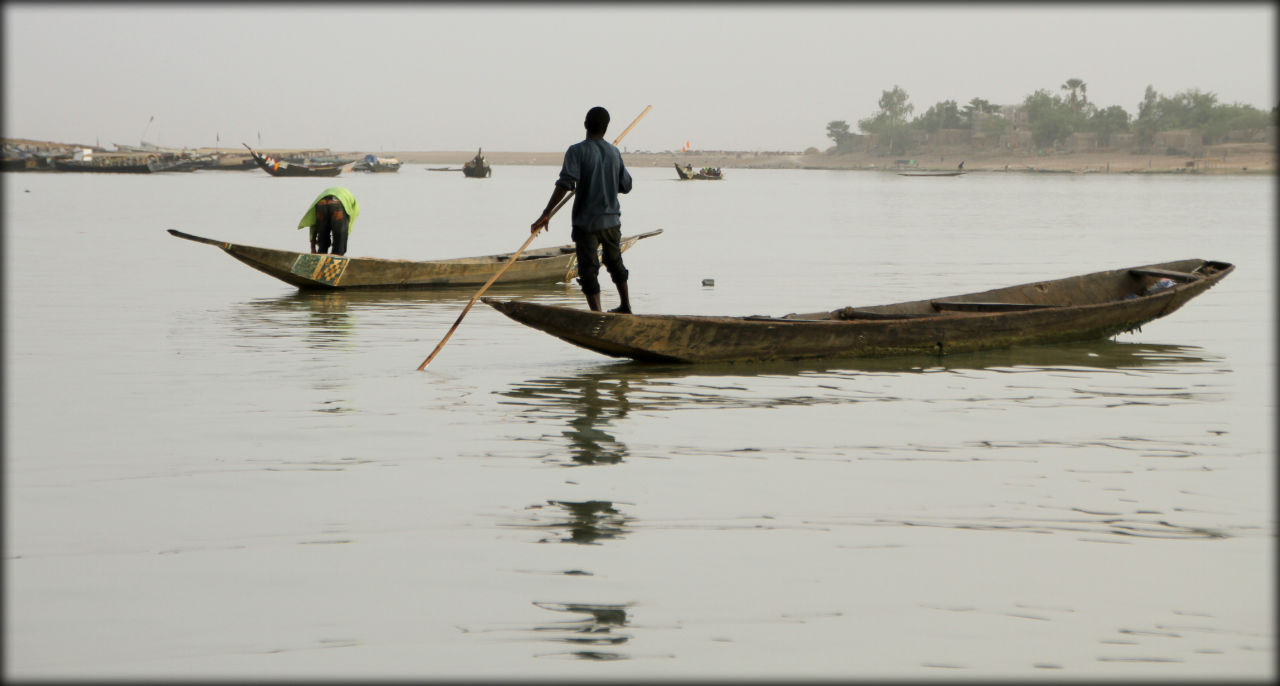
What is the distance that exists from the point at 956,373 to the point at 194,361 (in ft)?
17.5

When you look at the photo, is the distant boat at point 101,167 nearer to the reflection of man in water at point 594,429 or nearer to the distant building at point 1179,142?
the reflection of man in water at point 594,429

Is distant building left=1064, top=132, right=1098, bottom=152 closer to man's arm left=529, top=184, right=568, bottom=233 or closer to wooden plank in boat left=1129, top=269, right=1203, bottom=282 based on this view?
wooden plank in boat left=1129, top=269, right=1203, bottom=282

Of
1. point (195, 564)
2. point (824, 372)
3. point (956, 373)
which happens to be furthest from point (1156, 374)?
point (195, 564)

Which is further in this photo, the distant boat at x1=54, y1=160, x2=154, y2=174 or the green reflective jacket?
the distant boat at x1=54, y1=160, x2=154, y2=174

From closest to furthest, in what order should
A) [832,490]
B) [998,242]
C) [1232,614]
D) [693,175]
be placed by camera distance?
[1232,614] → [832,490] → [998,242] → [693,175]

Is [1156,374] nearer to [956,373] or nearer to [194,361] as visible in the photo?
[956,373]

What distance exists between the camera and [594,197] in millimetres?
8383

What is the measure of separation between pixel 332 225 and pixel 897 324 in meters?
6.72

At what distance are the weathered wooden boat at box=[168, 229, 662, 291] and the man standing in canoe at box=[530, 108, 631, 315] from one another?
4756mm

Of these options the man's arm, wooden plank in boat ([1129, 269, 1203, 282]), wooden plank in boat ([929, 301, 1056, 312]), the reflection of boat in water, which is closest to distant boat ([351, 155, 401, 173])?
wooden plank in boat ([1129, 269, 1203, 282])

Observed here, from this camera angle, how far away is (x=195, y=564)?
4.15 meters

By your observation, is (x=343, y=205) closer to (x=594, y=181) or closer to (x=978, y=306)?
(x=594, y=181)

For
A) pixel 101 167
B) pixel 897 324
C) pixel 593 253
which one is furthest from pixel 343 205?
pixel 101 167

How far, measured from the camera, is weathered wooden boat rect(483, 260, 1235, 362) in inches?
303
